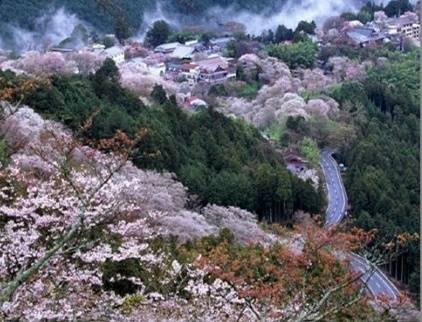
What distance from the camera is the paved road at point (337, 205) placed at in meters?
6.83

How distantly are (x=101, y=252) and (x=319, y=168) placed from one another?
8.49 metres

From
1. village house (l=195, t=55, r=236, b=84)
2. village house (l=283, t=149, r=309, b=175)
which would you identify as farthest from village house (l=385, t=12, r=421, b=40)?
village house (l=283, t=149, r=309, b=175)

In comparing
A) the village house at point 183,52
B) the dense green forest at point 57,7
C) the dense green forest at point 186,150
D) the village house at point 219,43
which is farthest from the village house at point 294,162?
the village house at point 219,43

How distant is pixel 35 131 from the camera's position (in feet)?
25.2

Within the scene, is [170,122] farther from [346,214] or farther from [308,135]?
[308,135]

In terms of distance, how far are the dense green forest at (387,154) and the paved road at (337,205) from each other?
18 cm

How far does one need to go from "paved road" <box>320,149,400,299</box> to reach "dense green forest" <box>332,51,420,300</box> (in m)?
0.18

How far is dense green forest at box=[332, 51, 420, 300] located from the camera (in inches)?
350

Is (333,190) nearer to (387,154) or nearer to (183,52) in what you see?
(387,154)

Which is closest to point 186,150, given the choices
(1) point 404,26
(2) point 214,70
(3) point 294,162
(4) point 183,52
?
(3) point 294,162

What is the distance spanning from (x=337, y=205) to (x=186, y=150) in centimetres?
224

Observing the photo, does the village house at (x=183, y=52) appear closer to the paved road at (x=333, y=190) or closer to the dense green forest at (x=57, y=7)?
the dense green forest at (x=57, y=7)

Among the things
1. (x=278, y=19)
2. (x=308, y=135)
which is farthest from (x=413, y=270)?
(x=278, y=19)

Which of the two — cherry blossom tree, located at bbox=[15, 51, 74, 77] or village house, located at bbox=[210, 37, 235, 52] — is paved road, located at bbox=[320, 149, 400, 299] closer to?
cherry blossom tree, located at bbox=[15, 51, 74, 77]
